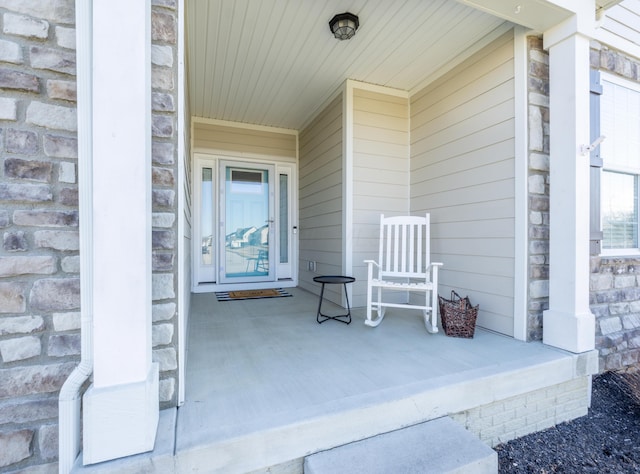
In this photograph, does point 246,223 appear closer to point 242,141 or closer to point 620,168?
point 242,141

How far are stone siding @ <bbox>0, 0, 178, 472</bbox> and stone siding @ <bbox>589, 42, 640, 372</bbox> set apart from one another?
3.41 m

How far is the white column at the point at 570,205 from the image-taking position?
2088 mm

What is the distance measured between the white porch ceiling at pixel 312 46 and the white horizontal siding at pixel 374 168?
0.24 metres

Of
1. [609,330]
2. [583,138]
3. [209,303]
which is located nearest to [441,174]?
[583,138]

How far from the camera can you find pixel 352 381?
5.45 feet

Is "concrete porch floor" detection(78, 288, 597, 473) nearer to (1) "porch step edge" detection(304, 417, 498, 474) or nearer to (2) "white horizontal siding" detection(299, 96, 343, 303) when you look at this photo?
(1) "porch step edge" detection(304, 417, 498, 474)

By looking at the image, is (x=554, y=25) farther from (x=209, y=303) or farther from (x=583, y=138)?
(x=209, y=303)

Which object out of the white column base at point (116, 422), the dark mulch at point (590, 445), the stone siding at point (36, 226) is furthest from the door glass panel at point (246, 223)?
the dark mulch at point (590, 445)

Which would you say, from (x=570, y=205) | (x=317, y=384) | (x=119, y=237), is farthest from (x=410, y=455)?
(x=570, y=205)

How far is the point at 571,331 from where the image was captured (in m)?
2.06

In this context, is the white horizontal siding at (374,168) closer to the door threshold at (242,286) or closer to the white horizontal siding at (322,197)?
the white horizontal siding at (322,197)

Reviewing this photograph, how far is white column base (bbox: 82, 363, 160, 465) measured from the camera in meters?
1.06

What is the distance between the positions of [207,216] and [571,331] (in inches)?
165

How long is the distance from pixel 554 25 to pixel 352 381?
273 centimetres
